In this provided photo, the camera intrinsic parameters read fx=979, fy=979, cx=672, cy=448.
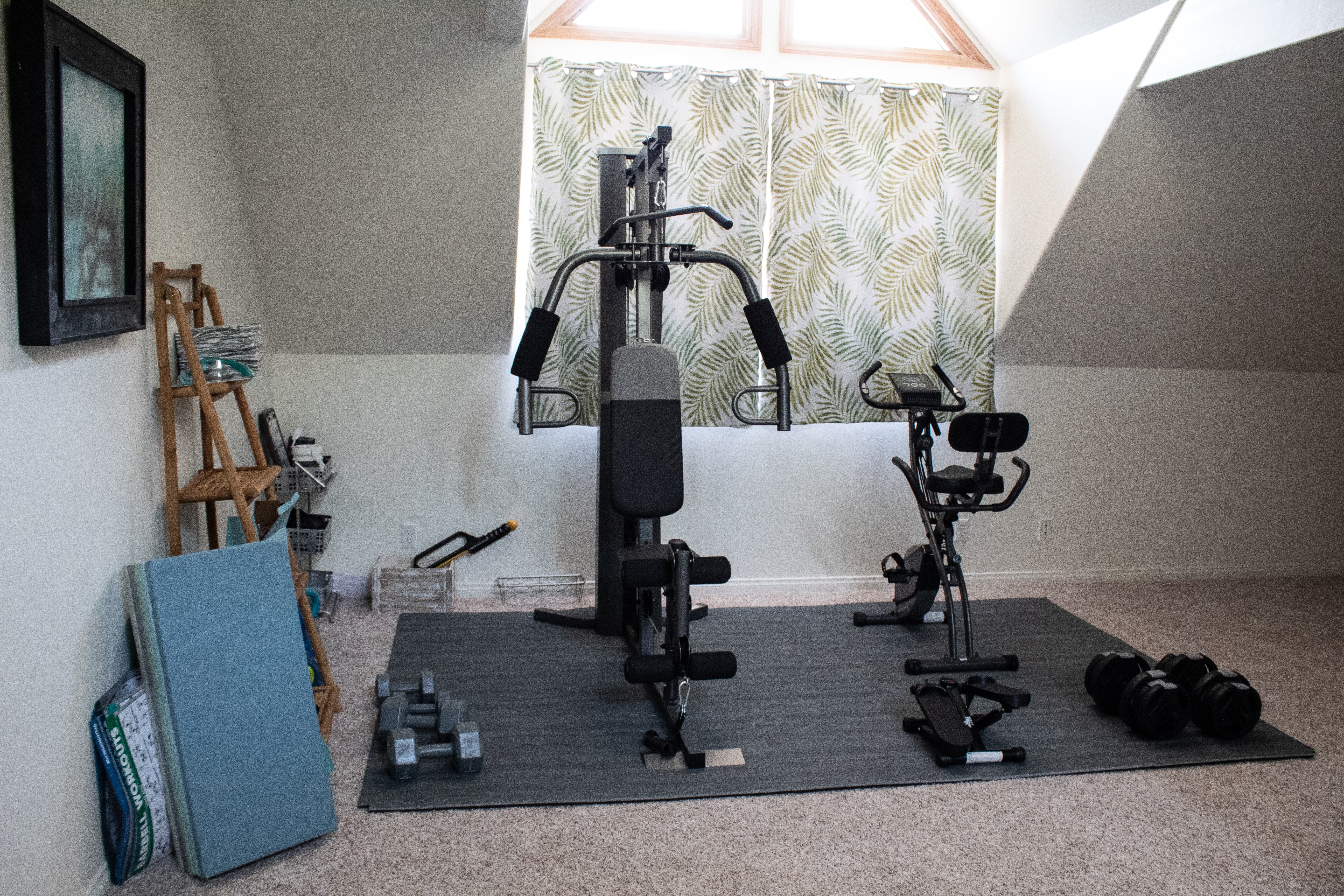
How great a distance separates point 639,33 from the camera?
400 cm

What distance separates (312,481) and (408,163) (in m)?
1.30

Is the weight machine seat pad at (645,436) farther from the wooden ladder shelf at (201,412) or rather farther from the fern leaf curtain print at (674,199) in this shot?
the wooden ladder shelf at (201,412)

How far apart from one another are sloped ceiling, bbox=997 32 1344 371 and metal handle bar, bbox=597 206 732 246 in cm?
168

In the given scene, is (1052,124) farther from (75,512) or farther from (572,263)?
(75,512)

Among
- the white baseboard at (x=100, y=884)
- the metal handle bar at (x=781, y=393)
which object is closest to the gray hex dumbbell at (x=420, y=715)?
the white baseboard at (x=100, y=884)

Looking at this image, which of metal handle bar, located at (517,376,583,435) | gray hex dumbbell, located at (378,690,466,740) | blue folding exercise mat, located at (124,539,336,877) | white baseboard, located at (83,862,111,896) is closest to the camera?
white baseboard, located at (83,862,111,896)

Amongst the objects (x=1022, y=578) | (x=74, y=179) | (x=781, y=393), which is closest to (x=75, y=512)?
(x=74, y=179)

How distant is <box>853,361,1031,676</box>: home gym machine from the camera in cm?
330

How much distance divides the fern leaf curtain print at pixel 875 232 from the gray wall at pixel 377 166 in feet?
3.83

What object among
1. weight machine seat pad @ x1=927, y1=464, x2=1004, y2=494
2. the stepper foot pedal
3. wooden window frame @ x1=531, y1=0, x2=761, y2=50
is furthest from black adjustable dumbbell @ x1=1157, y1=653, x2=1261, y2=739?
wooden window frame @ x1=531, y1=0, x2=761, y2=50

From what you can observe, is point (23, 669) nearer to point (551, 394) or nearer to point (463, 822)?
point (463, 822)

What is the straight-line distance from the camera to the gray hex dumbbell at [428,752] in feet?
8.61

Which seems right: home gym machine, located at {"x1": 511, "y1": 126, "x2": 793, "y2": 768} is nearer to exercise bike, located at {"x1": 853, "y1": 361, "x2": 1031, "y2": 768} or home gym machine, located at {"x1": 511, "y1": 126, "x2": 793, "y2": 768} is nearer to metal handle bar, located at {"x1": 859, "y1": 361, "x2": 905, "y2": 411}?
metal handle bar, located at {"x1": 859, "y1": 361, "x2": 905, "y2": 411}

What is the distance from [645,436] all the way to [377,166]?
1.45m
